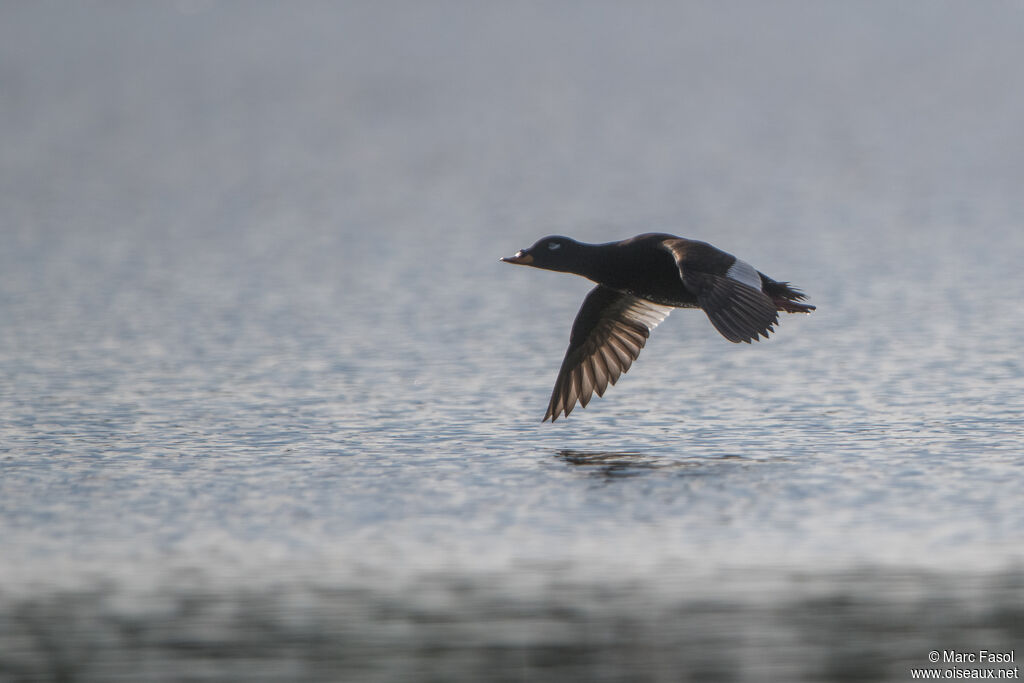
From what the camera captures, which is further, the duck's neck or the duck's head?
the duck's head

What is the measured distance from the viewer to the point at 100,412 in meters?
10.1

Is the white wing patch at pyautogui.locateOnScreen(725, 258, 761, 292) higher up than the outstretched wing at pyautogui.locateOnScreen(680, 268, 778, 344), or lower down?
higher up

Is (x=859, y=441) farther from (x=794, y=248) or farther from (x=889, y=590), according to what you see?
(x=794, y=248)

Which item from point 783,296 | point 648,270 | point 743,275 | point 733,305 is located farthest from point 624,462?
point 783,296

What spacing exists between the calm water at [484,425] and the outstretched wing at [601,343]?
9.7 inches

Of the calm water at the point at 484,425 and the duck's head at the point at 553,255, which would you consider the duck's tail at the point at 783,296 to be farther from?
the duck's head at the point at 553,255

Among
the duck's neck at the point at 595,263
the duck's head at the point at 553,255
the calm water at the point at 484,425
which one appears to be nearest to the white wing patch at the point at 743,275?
the calm water at the point at 484,425

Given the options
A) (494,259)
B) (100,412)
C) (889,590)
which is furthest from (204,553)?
(494,259)

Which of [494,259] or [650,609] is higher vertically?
[494,259]

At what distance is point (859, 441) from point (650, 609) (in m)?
3.04

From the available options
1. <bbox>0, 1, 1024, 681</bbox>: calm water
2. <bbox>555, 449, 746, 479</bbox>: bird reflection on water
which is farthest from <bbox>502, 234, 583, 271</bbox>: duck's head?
<bbox>555, 449, 746, 479</bbox>: bird reflection on water

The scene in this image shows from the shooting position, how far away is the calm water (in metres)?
6.04

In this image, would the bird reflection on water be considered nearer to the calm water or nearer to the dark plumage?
the calm water

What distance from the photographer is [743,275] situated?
349 inches
